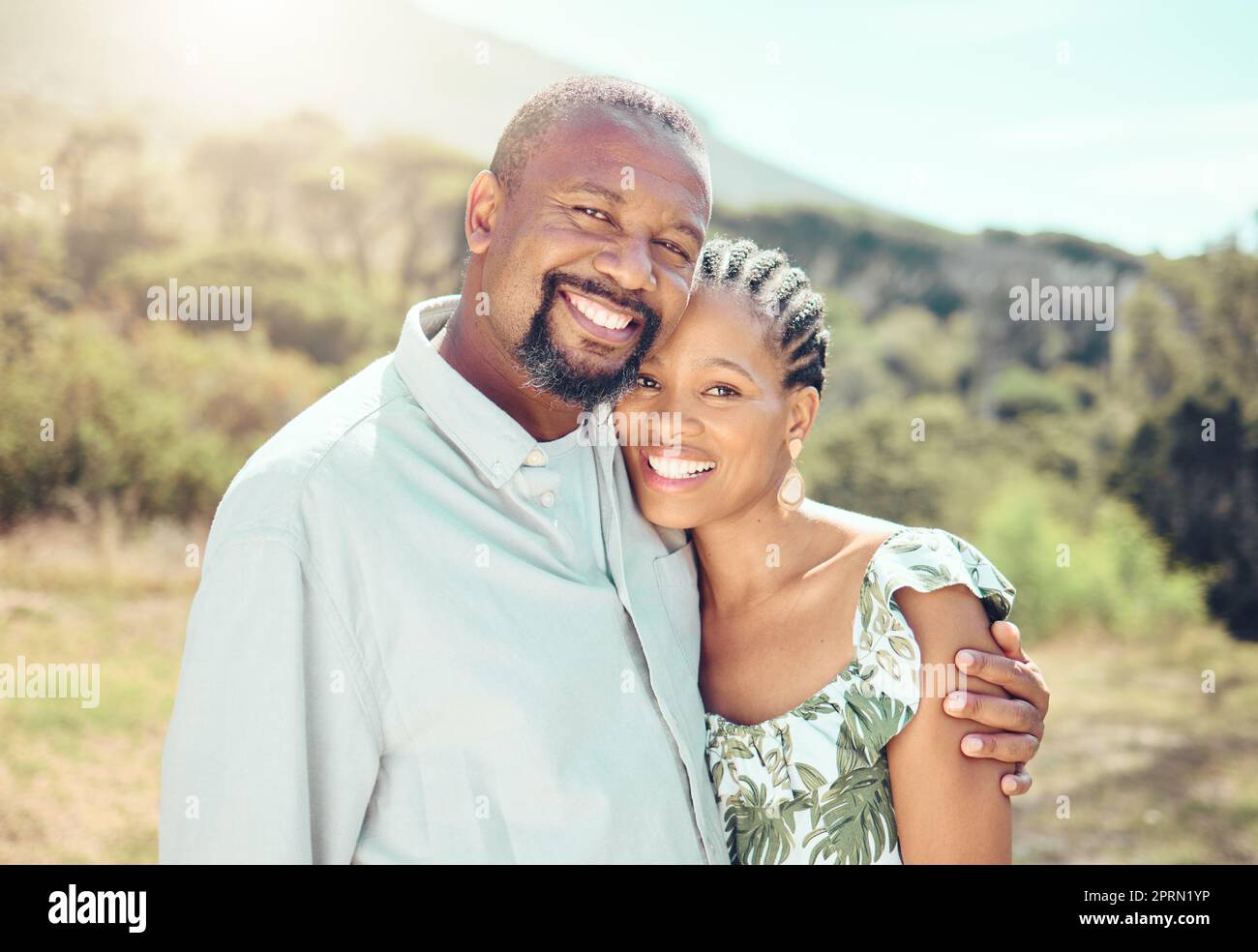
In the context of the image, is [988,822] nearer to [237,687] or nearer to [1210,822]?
[237,687]

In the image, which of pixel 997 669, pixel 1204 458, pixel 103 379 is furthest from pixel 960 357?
pixel 997 669

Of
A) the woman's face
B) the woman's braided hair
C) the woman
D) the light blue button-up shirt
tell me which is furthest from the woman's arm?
the woman's braided hair

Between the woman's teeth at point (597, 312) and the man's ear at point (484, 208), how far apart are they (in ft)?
0.98

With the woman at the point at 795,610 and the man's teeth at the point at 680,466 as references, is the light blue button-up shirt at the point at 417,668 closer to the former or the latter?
the woman at the point at 795,610

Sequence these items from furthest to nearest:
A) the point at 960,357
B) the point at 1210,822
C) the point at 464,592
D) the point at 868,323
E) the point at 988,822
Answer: the point at 868,323 → the point at 960,357 → the point at 1210,822 → the point at 988,822 → the point at 464,592

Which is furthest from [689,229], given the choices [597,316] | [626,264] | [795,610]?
[795,610]

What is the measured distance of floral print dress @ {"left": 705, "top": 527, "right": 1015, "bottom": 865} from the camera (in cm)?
257

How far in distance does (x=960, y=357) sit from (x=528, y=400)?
15.9m

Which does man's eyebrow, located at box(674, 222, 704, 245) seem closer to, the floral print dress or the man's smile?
the man's smile

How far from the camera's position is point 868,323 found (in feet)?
64.2

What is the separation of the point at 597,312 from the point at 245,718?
1151 mm

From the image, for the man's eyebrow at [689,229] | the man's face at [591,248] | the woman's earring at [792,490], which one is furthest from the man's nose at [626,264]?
the woman's earring at [792,490]

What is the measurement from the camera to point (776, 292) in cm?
289

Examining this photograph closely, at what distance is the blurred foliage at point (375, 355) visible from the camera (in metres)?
10.2
